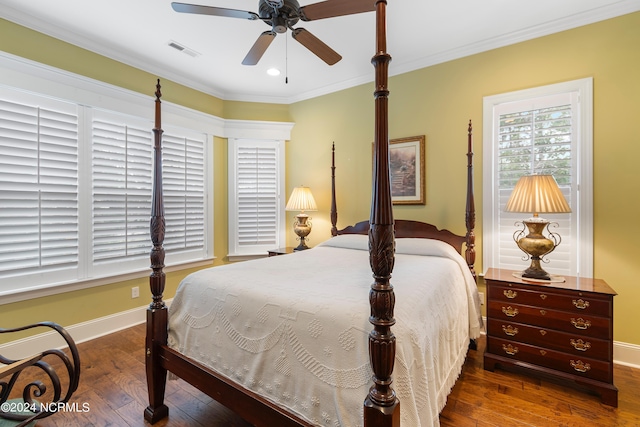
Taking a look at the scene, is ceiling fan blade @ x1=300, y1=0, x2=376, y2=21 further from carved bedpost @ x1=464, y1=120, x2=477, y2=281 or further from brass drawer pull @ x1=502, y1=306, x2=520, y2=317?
brass drawer pull @ x1=502, y1=306, x2=520, y2=317

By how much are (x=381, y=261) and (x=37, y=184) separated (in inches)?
121

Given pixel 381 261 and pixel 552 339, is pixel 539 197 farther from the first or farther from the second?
pixel 381 261

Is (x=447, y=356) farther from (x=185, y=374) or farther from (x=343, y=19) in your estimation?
(x=343, y=19)

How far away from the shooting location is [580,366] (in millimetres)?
2000

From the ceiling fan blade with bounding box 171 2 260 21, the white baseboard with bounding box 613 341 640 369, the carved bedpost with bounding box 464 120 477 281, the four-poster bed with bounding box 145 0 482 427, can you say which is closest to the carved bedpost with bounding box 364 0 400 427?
the four-poster bed with bounding box 145 0 482 427

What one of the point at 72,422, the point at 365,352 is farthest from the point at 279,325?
the point at 72,422

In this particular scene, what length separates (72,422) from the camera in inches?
70.8

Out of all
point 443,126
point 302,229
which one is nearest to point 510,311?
point 443,126

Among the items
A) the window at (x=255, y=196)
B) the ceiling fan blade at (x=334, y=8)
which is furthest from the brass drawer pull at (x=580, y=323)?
the window at (x=255, y=196)

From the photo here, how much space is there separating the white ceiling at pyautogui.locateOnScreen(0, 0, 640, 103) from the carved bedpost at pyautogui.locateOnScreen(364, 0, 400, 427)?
5.90 feet

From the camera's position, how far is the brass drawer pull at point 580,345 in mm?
1987

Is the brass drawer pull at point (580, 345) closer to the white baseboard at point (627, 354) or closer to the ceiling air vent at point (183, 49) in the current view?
the white baseboard at point (627, 354)

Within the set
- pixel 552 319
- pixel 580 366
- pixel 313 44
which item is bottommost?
pixel 580 366

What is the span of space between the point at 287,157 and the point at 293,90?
3.04 feet
